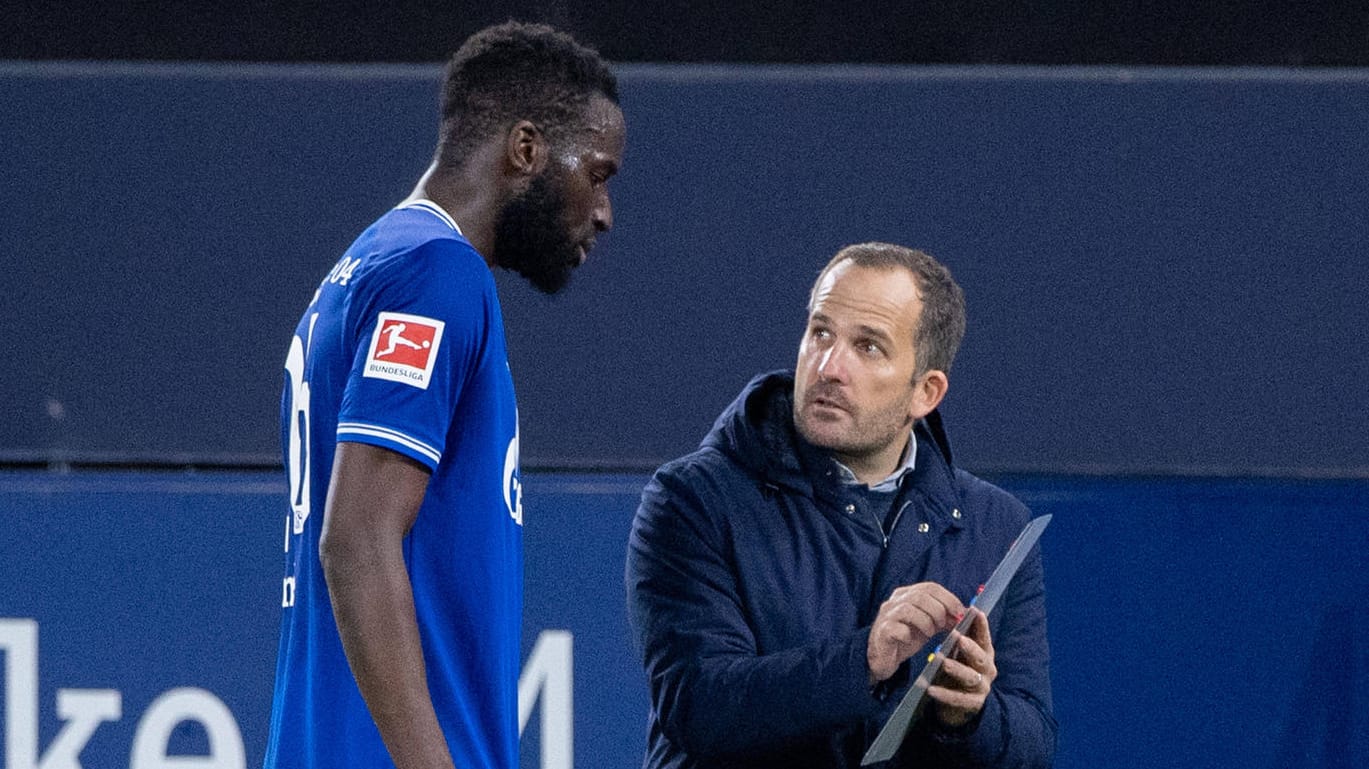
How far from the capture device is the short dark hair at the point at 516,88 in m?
1.51

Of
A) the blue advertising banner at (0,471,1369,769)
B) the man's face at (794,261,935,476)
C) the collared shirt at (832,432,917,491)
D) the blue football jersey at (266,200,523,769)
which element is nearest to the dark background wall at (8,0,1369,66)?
the blue advertising banner at (0,471,1369,769)

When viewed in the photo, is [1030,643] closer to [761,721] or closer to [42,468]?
[761,721]

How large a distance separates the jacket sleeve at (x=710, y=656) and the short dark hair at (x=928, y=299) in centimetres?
32

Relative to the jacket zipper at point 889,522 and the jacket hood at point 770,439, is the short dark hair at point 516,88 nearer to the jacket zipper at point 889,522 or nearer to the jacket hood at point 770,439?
the jacket hood at point 770,439

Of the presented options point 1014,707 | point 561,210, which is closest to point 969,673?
point 1014,707

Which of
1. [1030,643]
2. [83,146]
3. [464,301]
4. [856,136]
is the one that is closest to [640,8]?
[856,136]

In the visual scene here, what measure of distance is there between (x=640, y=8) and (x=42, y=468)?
1291mm

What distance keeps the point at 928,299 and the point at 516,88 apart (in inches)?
29.1

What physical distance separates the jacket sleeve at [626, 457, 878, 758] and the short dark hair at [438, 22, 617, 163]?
601 millimetres

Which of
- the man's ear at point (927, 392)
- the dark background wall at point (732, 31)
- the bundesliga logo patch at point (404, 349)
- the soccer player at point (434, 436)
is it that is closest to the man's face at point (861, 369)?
the man's ear at point (927, 392)

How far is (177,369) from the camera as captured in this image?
2855 mm

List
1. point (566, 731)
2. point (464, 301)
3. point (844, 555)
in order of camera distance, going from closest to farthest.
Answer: point (464, 301), point (844, 555), point (566, 731)

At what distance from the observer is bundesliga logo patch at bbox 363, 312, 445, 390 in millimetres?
1329

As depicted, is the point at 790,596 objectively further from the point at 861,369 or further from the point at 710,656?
the point at 861,369
